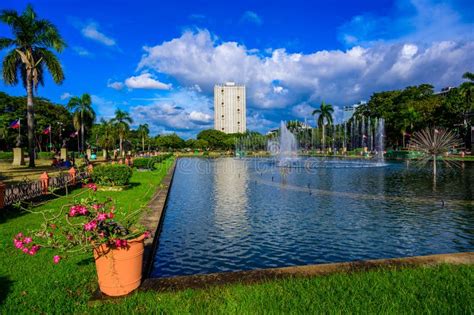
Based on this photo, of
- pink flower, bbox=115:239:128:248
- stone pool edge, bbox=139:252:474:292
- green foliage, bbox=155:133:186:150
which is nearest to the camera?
pink flower, bbox=115:239:128:248

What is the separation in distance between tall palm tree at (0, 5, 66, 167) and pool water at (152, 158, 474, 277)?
64.3ft

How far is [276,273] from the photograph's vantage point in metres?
5.68

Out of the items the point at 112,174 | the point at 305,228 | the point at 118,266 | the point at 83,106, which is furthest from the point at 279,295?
the point at 83,106

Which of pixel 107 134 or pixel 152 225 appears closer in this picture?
pixel 152 225

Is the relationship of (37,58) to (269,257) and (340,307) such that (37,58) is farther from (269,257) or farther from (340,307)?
(340,307)

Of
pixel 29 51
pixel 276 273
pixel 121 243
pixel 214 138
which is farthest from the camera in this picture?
pixel 214 138

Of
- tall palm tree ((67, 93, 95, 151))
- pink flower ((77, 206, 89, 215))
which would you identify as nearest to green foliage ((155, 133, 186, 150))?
tall palm tree ((67, 93, 95, 151))

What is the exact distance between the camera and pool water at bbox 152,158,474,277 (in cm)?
784

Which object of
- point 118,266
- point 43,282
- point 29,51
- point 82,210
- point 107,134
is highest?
point 29,51

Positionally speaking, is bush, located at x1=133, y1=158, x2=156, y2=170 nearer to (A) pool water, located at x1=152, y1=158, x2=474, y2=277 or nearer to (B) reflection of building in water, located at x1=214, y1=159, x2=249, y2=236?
(B) reflection of building in water, located at x1=214, y1=159, x2=249, y2=236

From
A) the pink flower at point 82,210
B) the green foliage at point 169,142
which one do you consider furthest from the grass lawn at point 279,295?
the green foliage at point 169,142

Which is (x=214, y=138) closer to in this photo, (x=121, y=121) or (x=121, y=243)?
(x=121, y=121)

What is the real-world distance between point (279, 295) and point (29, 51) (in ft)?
104

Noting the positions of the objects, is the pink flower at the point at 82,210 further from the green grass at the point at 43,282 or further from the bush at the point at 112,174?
the bush at the point at 112,174
